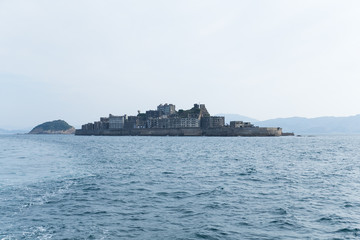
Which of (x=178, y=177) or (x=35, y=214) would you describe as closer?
(x=35, y=214)

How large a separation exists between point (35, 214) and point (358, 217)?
17641 mm

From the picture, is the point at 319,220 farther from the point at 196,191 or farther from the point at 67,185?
the point at 67,185

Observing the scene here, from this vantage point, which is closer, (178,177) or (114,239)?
(114,239)

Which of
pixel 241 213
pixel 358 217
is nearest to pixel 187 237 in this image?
pixel 241 213

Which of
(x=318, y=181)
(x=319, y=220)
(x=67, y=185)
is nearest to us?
(x=319, y=220)

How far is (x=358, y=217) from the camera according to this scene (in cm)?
1705

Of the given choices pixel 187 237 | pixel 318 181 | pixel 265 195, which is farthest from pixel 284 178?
pixel 187 237

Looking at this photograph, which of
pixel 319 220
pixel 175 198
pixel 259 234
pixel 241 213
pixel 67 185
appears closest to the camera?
pixel 259 234

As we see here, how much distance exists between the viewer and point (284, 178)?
99.7 feet

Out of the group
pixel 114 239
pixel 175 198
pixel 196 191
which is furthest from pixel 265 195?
pixel 114 239

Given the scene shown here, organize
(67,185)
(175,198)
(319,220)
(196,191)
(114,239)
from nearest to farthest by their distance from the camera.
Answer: (114,239), (319,220), (175,198), (196,191), (67,185)

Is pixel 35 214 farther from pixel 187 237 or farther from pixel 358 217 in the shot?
pixel 358 217

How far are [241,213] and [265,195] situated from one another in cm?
554

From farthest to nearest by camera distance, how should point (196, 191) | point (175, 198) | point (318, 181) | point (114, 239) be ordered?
point (318, 181)
point (196, 191)
point (175, 198)
point (114, 239)
